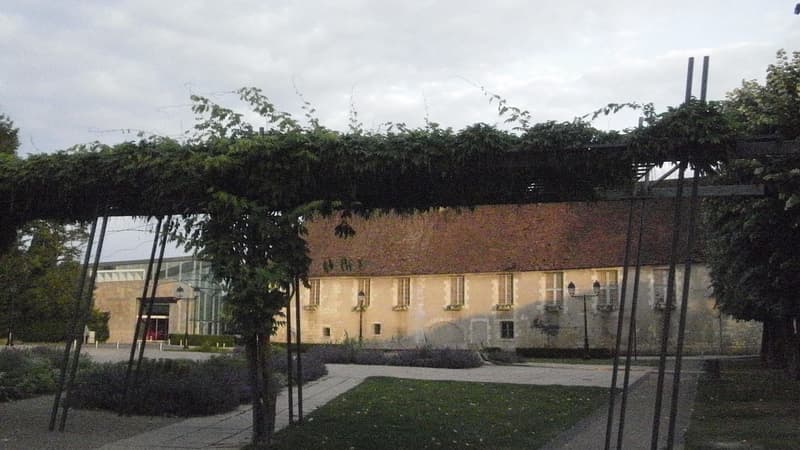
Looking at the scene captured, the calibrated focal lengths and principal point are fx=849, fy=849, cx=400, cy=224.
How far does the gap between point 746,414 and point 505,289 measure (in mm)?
31853

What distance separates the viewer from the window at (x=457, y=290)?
47.1 metres

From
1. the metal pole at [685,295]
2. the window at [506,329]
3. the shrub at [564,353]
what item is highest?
the metal pole at [685,295]

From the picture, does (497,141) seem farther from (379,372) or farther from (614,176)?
(379,372)

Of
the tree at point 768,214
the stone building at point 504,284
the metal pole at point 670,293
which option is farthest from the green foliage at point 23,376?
the stone building at point 504,284

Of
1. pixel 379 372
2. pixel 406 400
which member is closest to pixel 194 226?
pixel 406 400

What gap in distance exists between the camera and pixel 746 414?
14.2 metres

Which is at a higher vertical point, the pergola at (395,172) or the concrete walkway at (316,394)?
the pergola at (395,172)

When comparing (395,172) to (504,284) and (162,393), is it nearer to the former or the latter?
(162,393)

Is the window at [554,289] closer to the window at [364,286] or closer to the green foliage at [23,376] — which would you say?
the window at [364,286]

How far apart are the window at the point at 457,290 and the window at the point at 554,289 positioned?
482 centimetres

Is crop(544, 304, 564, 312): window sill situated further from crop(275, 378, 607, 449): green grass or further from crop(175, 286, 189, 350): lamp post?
crop(275, 378, 607, 449): green grass

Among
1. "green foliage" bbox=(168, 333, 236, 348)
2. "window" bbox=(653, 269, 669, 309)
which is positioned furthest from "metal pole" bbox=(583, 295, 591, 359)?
"green foliage" bbox=(168, 333, 236, 348)

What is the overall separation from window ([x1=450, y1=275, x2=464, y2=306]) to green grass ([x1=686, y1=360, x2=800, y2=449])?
81.5 feet

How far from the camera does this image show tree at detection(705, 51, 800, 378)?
14.0 m
